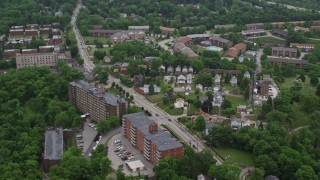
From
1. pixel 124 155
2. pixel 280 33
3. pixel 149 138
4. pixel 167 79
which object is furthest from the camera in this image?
pixel 280 33

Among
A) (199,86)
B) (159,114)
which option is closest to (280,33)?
(199,86)

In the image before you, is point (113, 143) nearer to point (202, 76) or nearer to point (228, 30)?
point (202, 76)

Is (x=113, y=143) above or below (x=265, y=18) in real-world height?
below

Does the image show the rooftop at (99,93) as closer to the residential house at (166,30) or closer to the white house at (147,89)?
the white house at (147,89)

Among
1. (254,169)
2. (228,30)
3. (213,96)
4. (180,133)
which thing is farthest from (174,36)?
(254,169)

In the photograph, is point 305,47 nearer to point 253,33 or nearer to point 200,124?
point 253,33

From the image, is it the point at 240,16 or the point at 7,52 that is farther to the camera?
the point at 240,16
